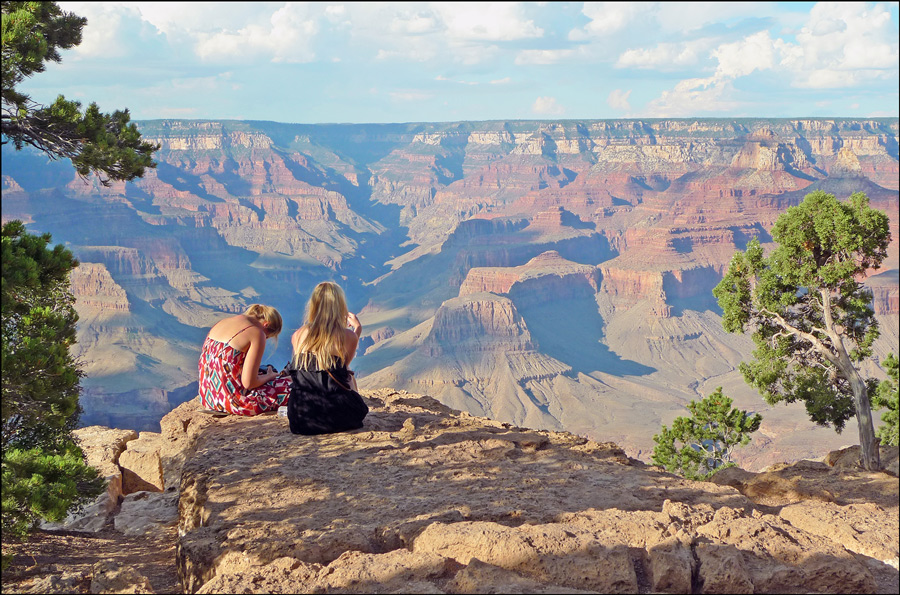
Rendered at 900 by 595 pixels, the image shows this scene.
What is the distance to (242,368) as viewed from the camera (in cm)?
979

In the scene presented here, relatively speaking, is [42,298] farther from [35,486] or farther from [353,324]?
[353,324]

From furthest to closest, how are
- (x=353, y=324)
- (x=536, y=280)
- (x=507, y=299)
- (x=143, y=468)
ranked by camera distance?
(x=536, y=280)
(x=507, y=299)
(x=143, y=468)
(x=353, y=324)

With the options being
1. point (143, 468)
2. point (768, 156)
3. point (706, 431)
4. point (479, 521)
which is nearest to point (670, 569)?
point (479, 521)

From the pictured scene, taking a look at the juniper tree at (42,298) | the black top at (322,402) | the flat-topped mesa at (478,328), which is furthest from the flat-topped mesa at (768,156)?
the juniper tree at (42,298)

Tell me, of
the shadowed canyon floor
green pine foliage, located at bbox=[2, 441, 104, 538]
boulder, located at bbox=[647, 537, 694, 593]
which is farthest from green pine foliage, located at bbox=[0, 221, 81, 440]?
boulder, located at bbox=[647, 537, 694, 593]

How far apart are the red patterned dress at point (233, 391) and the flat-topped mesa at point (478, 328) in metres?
96.0

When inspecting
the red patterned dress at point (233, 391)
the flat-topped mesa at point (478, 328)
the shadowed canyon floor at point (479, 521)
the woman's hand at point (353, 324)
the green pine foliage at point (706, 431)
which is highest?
the woman's hand at point (353, 324)

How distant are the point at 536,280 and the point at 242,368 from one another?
411ft

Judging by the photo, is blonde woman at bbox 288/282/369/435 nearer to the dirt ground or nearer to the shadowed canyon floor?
the shadowed canyon floor

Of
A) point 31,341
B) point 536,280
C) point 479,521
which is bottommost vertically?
point 536,280

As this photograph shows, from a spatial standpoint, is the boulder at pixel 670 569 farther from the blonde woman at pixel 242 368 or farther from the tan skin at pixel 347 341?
the blonde woman at pixel 242 368

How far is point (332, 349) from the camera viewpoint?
8719 mm

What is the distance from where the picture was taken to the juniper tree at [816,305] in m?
12.1

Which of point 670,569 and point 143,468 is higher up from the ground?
point 670,569
